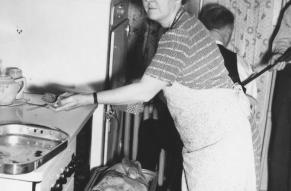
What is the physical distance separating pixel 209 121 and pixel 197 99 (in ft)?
0.38

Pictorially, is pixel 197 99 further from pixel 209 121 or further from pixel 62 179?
pixel 62 179

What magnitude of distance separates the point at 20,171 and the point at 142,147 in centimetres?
183

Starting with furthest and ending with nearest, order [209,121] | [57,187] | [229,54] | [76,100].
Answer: [229,54], [209,121], [76,100], [57,187]

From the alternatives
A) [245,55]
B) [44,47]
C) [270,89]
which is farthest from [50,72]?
[270,89]

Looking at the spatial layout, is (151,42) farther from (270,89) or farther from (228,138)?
(228,138)

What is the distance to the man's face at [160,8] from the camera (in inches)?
60.6

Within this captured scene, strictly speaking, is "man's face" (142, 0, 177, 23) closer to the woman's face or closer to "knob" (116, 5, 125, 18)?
the woman's face

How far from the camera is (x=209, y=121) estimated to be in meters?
1.70

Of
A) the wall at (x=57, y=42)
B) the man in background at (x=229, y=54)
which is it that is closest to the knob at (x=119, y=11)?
the wall at (x=57, y=42)

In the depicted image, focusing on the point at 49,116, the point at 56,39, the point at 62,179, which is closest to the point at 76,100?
the point at 49,116

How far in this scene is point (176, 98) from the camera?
167 cm

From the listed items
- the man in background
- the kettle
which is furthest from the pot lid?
the man in background

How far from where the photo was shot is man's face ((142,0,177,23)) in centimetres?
154

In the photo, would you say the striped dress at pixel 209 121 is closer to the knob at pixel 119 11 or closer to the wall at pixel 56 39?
the wall at pixel 56 39
